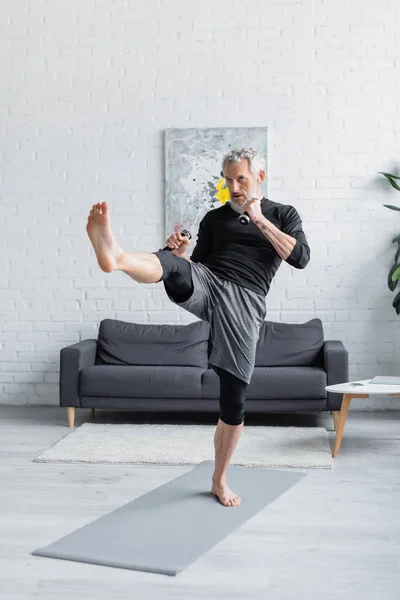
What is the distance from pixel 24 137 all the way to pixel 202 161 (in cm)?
143

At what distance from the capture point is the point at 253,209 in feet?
11.3

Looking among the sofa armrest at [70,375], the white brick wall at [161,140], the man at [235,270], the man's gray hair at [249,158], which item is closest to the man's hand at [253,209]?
the man at [235,270]

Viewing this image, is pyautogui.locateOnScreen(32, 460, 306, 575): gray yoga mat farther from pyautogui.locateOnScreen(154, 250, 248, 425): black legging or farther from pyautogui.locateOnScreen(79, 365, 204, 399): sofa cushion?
pyautogui.locateOnScreen(79, 365, 204, 399): sofa cushion

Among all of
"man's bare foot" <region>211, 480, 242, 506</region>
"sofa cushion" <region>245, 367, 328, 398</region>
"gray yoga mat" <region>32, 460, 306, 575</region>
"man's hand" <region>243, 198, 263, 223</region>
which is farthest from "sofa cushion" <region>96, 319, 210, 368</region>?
"man's hand" <region>243, 198, 263, 223</region>

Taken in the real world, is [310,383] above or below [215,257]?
below

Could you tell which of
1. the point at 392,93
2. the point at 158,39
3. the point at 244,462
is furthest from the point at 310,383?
the point at 158,39

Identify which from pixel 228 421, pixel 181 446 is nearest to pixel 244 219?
pixel 228 421

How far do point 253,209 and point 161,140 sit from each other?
130 inches

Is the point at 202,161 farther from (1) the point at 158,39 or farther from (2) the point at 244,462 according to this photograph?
(2) the point at 244,462

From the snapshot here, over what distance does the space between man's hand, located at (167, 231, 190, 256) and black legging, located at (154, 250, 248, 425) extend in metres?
0.08

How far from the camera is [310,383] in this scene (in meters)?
5.64

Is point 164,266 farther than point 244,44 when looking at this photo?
No

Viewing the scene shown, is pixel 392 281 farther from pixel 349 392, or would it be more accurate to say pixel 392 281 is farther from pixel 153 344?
pixel 153 344

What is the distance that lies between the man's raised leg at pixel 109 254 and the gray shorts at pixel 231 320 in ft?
1.69
